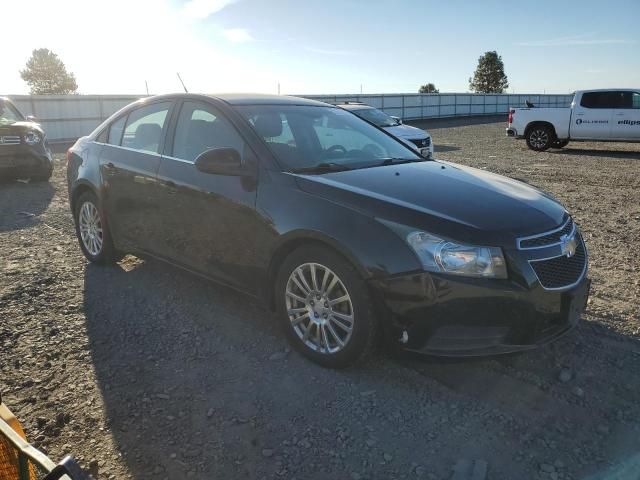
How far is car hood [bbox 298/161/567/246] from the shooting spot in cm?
292

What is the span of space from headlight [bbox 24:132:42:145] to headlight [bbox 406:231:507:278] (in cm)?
934

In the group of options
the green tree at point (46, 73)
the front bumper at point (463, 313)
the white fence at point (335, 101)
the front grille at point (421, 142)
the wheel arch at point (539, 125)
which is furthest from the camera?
the green tree at point (46, 73)

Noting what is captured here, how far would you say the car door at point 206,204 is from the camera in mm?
3605

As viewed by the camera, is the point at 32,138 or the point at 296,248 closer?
the point at 296,248

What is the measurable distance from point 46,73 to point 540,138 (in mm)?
78514

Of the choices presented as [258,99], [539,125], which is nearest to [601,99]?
[539,125]

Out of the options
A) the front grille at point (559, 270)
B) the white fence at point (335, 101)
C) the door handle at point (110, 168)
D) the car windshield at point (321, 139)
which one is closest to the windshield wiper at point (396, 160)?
the car windshield at point (321, 139)

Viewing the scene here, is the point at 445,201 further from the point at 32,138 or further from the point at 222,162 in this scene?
the point at 32,138

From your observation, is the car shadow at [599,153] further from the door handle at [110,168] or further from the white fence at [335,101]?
the white fence at [335,101]

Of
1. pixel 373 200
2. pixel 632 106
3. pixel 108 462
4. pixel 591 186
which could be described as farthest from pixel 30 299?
pixel 632 106

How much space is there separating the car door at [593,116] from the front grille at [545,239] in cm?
1408

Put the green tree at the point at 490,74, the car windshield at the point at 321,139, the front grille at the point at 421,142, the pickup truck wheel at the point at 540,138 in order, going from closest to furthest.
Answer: the car windshield at the point at 321,139
the front grille at the point at 421,142
the pickup truck wheel at the point at 540,138
the green tree at the point at 490,74

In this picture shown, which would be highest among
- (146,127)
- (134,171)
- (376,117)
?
(376,117)

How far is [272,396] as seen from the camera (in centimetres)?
306
